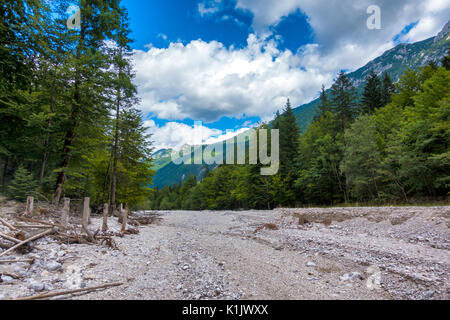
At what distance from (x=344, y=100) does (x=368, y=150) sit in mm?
11932

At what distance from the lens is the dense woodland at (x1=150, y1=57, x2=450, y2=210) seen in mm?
17703

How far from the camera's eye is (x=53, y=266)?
4.62m

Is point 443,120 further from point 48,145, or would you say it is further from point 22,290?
point 48,145

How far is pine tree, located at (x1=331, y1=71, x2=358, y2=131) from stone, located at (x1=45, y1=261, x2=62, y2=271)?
34260mm

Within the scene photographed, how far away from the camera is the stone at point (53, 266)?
4574 millimetres

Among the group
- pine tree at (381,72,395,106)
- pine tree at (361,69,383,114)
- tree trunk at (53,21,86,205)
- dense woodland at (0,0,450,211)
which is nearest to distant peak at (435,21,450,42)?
pine tree at (381,72,395,106)

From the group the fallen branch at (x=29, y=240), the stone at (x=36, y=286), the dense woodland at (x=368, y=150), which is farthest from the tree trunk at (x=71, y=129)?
the dense woodland at (x=368, y=150)

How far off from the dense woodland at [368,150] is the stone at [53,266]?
22.0 metres

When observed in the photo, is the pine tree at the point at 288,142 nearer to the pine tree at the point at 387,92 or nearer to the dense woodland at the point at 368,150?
the dense woodland at the point at 368,150

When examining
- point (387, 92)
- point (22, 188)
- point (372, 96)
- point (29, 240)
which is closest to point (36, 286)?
point (29, 240)

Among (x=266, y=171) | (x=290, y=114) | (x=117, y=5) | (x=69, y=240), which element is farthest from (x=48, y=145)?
(x=290, y=114)

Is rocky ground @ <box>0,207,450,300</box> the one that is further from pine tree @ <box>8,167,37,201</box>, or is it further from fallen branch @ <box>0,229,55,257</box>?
pine tree @ <box>8,167,37,201</box>

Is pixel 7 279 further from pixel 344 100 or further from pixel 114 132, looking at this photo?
pixel 344 100

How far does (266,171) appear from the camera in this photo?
115 feet
